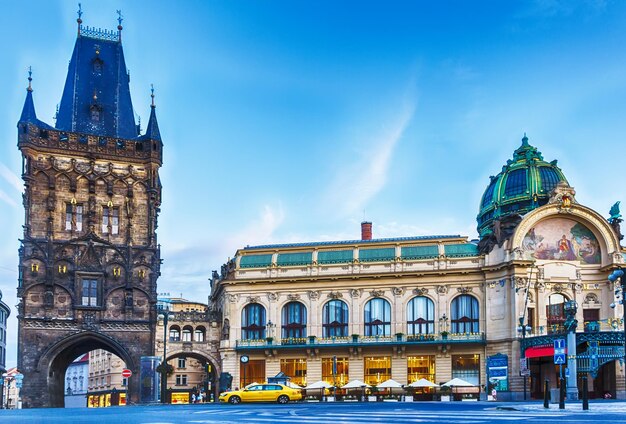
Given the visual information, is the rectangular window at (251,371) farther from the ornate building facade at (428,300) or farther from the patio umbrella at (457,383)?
the patio umbrella at (457,383)

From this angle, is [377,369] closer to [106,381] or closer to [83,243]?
[83,243]

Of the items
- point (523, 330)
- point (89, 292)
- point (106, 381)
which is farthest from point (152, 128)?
point (106, 381)

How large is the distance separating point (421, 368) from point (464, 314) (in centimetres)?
611

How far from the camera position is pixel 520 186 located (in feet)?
255

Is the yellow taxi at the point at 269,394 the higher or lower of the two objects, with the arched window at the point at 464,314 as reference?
lower

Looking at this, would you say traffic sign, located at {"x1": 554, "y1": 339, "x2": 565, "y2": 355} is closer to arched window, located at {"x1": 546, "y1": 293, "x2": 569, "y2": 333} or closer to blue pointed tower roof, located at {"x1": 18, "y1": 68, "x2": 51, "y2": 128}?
arched window, located at {"x1": 546, "y1": 293, "x2": 569, "y2": 333}

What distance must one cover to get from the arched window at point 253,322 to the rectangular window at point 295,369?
10.8 feet

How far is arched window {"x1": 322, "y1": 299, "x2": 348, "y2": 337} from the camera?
73500 mm

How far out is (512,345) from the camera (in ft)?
223

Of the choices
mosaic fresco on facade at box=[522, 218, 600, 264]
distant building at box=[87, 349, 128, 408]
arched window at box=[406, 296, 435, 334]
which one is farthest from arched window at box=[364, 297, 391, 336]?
distant building at box=[87, 349, 128, 408]

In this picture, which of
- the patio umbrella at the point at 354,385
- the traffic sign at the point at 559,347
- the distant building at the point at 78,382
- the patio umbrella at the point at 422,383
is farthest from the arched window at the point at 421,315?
the distant building at the point at 78,382

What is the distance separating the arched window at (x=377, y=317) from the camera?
72938 millimetres

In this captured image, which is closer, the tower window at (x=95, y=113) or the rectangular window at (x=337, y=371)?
the rectangular window at (x=337, y=371)

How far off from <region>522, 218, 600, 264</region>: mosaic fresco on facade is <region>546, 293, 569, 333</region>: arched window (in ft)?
11.2
